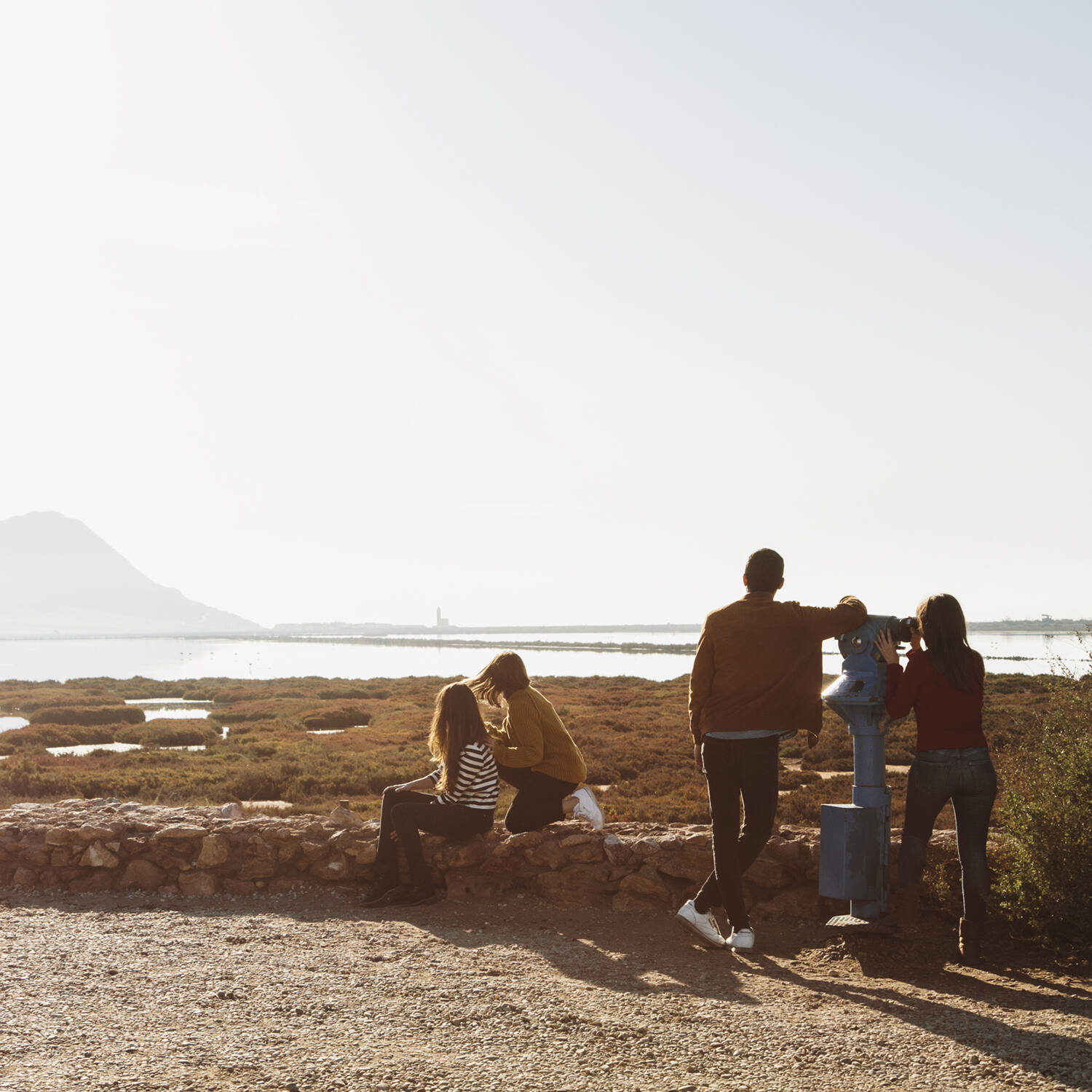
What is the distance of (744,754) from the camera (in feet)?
13.4

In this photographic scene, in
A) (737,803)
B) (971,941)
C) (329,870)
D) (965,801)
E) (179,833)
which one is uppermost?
(965,801)

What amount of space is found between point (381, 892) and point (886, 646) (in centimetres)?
311

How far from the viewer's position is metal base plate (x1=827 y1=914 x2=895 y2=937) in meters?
4.02

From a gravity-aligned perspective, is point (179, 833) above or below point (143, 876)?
above

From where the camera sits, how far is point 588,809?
17.5ft

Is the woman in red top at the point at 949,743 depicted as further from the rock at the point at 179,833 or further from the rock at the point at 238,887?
the rock at the point at 179,833

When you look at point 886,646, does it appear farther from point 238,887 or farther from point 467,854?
point 238,887

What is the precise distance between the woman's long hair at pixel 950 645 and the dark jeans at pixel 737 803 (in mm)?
764

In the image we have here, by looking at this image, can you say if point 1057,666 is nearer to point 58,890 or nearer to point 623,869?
point 623,869

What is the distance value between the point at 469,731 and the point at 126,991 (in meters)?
2.06

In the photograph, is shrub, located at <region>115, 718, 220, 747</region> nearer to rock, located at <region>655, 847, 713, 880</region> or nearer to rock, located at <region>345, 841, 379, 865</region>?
rock, located at <region>345, 841, 379, 865</region>

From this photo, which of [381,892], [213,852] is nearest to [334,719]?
[213,852]

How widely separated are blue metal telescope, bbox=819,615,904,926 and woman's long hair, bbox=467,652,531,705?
1787 millimetres

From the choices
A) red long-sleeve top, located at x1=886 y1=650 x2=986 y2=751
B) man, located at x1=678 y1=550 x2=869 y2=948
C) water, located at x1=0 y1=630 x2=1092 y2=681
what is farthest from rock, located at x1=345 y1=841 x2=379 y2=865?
water, located at x1=0 y1=630 x2=1092 y2=681
